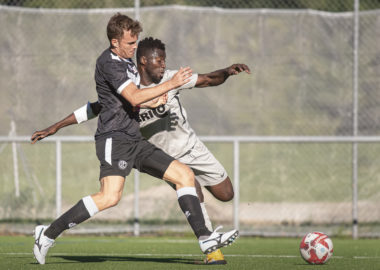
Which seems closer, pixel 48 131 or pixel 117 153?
pixel 117 153

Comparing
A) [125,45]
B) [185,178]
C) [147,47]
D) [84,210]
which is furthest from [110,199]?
[147,47]

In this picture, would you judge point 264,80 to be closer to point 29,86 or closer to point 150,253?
point 29,86

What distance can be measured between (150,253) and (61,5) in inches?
275

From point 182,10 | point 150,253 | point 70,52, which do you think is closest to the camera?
point 150,253

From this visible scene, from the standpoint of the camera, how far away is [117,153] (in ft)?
21.5

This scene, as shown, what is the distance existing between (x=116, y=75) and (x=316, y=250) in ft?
6.94

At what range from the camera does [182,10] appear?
45.6 feet

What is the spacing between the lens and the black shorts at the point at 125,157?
6.55 meters

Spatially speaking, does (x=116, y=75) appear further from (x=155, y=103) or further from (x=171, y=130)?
(x=171, y=130)

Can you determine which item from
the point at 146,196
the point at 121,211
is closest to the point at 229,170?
the point at 146,196

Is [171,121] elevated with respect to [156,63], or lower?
lower

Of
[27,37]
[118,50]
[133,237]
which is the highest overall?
[27,37]

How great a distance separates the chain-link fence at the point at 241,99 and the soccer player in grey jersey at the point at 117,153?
4.56 m

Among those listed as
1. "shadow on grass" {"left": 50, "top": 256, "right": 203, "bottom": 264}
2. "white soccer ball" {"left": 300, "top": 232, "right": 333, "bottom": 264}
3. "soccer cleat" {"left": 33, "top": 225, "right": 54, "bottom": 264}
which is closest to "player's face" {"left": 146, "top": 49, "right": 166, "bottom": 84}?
"shadow on grass" {"left": 50, "top": 256, "right": 203, "bottom": 264}
